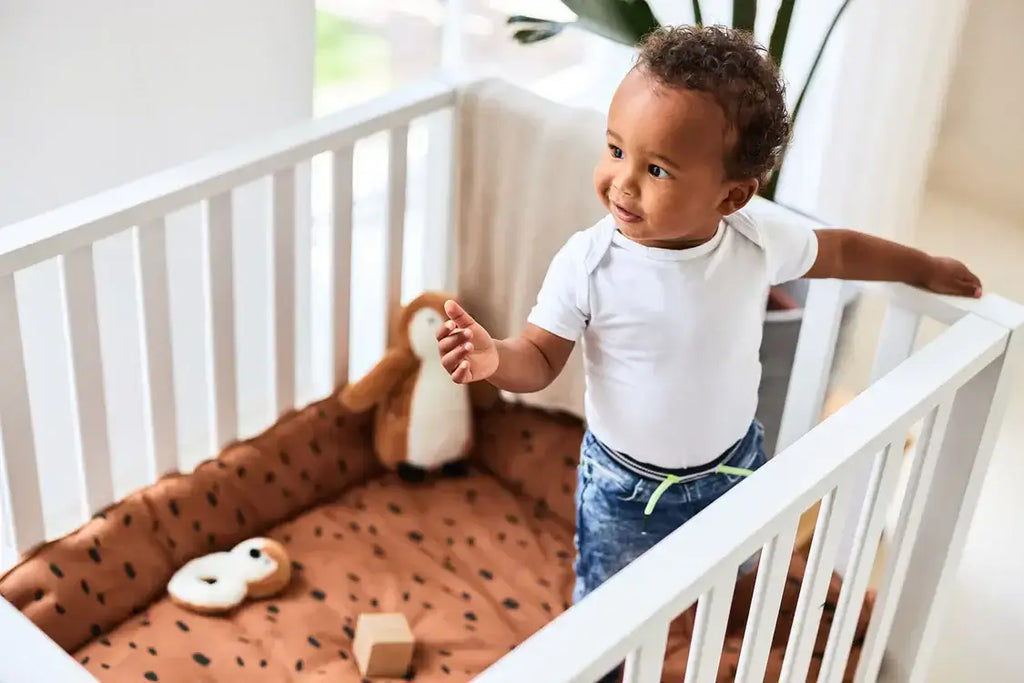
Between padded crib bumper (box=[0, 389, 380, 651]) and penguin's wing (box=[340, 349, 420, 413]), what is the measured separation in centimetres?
4

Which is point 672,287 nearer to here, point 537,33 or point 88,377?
point 537,33

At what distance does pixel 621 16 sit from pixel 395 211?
0.38 meters

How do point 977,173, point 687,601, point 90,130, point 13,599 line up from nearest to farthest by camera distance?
point 687,601 < point 13,599 < point 90,130 < point 977,173

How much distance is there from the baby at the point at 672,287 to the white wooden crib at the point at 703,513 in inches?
3.7

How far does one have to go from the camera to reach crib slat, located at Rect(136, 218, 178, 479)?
1.42 m

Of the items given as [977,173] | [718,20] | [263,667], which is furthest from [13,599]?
[977,173]

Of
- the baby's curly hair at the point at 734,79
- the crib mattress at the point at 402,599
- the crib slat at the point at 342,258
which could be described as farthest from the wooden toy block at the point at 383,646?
the baby's curly hair at the point at 734,79

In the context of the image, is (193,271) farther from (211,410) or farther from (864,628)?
(864,628)

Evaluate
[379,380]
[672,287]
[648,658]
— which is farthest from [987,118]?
[648,658]

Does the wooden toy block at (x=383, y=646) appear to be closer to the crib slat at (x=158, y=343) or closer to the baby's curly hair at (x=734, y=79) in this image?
the crib slat at (x=158, y=343)

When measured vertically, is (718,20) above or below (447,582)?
above

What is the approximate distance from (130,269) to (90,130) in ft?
0.64

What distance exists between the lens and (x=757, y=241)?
1.25 meters

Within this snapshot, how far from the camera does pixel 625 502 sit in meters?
1.31
